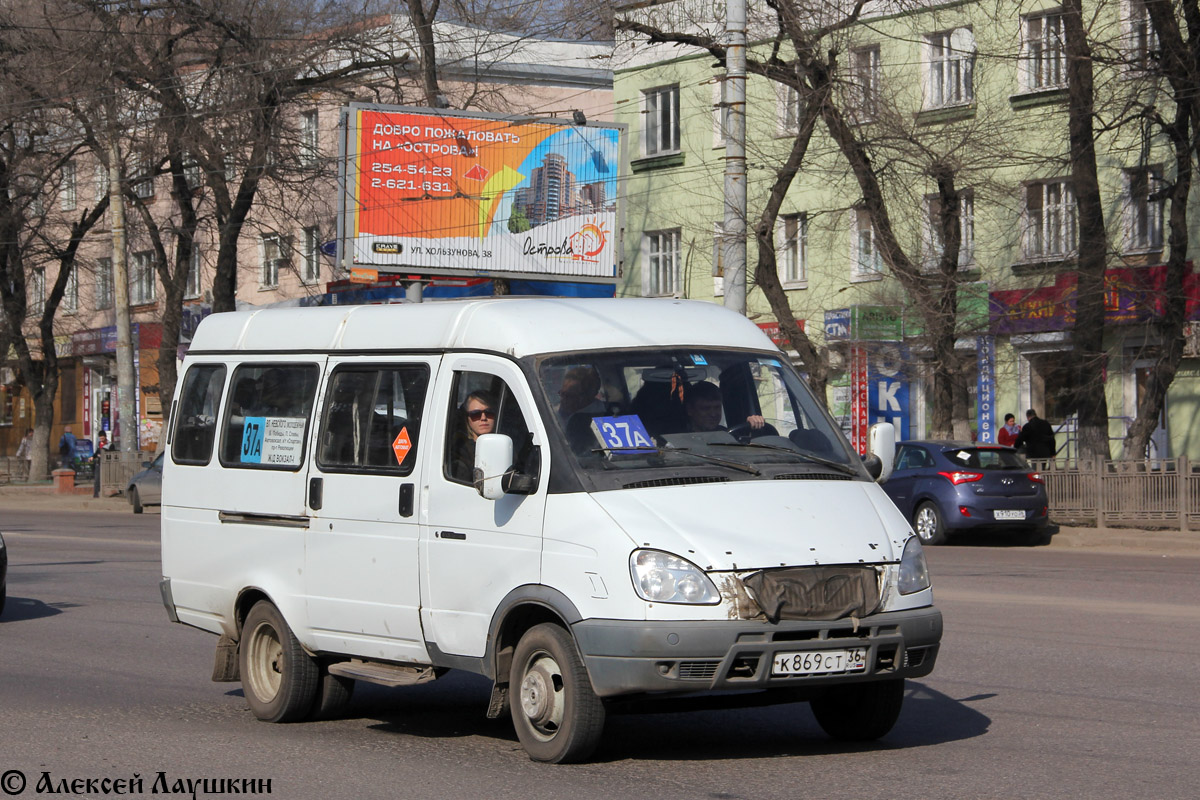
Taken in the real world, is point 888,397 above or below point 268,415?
above

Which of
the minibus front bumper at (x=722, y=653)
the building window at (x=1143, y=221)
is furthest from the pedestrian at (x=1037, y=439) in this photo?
the minibus front bumper at (x=722, y=653)

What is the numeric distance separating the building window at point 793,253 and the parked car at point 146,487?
47.6 feet

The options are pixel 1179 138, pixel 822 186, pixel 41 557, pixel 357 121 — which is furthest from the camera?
pixel 822 186

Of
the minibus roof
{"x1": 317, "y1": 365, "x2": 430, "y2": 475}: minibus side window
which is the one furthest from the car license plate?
{"x1": 317, "y1": 365, "x2": 430, "y2": 475}: minibus side window

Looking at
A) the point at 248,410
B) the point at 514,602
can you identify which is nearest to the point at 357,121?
the point at 248,410

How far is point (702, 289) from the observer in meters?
39.8

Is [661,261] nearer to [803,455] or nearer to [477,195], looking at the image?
[477,195]

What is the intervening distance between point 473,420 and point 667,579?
1489mm

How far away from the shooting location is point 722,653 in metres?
6.69

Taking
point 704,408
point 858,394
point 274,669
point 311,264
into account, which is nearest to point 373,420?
point 274,669

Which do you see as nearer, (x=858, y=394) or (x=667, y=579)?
(x=667, y=579)

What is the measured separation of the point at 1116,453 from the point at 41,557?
2088cm

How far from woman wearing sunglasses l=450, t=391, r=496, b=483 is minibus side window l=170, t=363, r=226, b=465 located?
217 centimetres

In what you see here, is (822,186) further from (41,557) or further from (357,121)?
(41,557)
